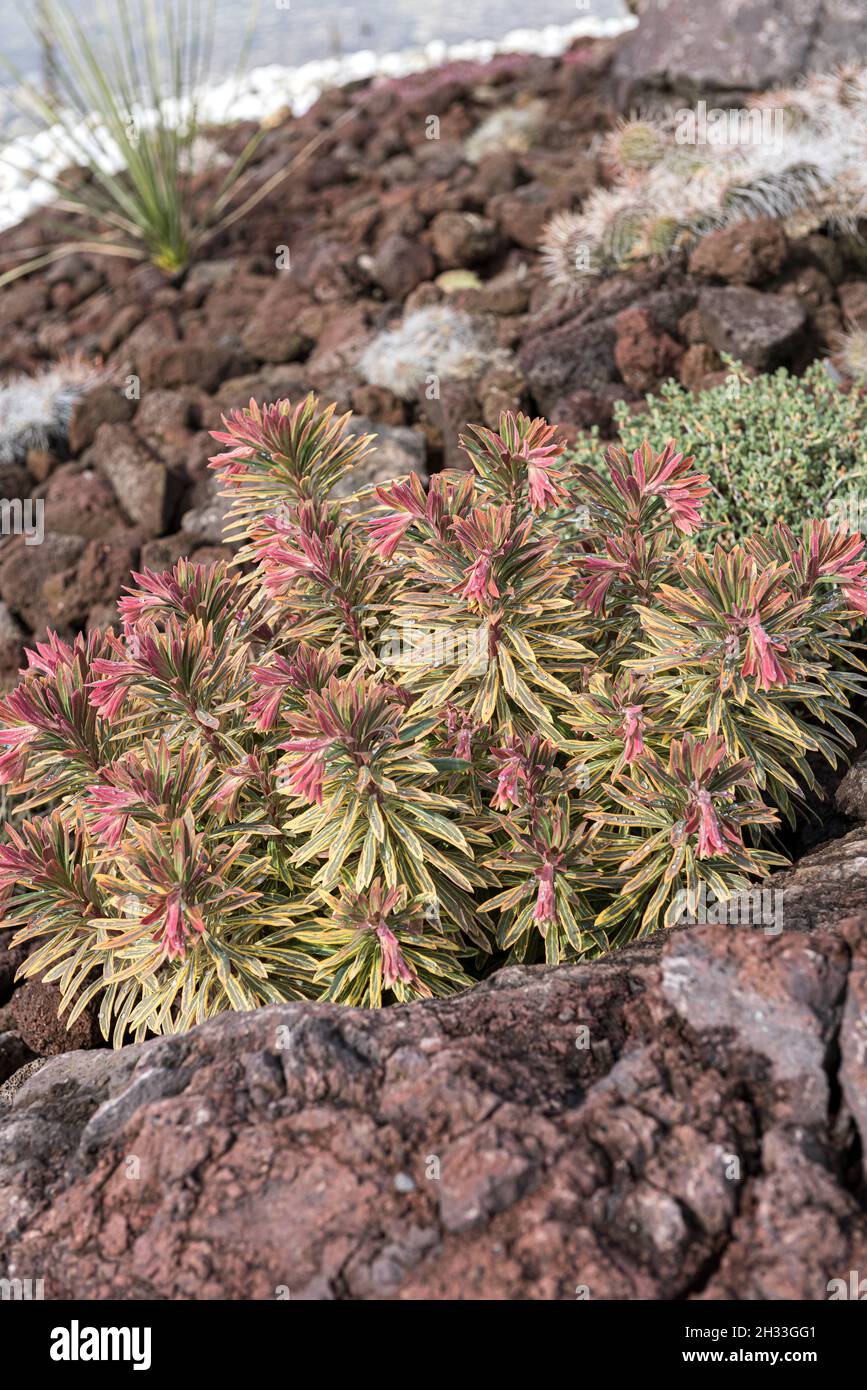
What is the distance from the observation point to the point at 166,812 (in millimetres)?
2586

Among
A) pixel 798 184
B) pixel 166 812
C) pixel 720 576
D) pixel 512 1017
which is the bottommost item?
pixel 512 1017

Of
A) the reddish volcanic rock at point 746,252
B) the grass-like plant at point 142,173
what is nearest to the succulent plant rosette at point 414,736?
the reddish volcanic rock at point 746,252

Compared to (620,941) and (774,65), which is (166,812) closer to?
(620,941)

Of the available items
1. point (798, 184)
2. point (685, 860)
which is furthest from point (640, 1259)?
point (798, 184)

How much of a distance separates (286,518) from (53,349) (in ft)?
17.2

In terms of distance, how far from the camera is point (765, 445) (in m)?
4.18

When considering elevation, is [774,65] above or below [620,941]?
above

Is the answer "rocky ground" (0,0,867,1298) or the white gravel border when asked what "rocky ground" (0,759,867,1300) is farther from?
the white gravel border

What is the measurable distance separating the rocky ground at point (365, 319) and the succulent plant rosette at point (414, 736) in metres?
2.12

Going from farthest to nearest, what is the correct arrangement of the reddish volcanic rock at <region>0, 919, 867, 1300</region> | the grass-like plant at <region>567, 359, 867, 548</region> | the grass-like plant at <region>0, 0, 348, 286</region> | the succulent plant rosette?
the grass-like plant at <region>0, 0, 348, 286</region> → the grass-like plant at <region>567, 359, 867, 548</region> → the succulent plant rosette → the reddish volcanic rock at <region>0, 919, 867, 1300</region>

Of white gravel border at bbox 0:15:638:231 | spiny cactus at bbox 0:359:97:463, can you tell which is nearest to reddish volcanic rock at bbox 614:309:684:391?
spiny cactus at bbox 0:359:97:463

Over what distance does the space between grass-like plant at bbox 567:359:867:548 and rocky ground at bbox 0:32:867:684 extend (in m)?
0.66

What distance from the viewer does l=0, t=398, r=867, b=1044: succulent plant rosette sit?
2.51 meters

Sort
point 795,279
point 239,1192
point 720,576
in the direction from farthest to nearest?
point 795,279, point 720,576, point 239,1192
